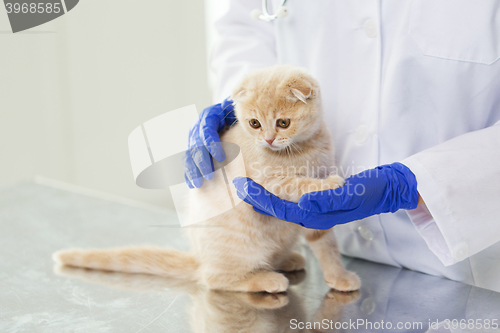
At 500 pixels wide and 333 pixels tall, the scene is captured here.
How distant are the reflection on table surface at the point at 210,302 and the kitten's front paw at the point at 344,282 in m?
0.02

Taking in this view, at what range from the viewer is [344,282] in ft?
3.93

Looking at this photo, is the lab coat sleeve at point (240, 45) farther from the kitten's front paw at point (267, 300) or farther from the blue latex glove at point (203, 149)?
the kitten's front paw at point (267, 300)

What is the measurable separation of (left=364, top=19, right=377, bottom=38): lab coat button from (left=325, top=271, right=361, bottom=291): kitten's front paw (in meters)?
0.72

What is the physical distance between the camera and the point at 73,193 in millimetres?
2074

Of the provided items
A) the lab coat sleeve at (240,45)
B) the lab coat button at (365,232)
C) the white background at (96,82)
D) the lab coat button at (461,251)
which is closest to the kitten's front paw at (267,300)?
the lab coat button at (365,232)

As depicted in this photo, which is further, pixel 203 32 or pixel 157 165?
pixel 203 32

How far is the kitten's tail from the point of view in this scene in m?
1.31

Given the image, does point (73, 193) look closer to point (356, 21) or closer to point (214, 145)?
point (214, 145)

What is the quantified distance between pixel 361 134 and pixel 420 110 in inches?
7.1

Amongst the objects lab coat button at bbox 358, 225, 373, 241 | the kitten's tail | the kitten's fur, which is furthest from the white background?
lab coat button at bbox 358, 225, 373, 241

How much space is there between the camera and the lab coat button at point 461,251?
3.52ft

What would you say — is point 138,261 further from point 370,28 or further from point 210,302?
point 370,28

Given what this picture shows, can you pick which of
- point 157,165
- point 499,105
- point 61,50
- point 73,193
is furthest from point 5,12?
point 499,105

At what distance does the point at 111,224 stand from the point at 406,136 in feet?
4.11
